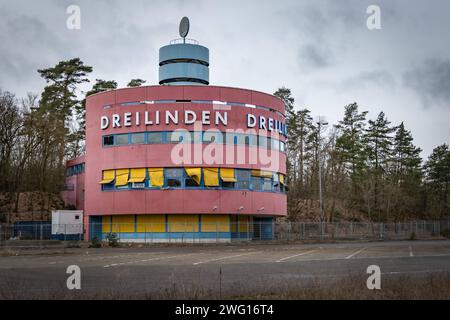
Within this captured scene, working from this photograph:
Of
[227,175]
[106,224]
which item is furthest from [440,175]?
[106,224]

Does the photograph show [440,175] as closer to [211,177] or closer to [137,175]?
[211,177]

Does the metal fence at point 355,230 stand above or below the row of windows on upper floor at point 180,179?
below

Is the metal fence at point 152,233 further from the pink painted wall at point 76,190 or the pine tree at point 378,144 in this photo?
the pine tree at point 378,144

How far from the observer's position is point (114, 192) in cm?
5666

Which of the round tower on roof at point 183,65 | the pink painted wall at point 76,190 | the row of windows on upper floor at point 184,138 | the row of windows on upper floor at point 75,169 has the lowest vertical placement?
the pink painted wall at point 76,190

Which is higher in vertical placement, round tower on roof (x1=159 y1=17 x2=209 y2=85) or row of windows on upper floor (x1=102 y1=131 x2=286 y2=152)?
round tower on roof (x1=159 y1=17 x2=209 y2=85)

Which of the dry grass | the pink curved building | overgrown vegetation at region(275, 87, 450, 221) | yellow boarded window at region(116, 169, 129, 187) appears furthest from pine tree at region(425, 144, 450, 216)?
the dry grass

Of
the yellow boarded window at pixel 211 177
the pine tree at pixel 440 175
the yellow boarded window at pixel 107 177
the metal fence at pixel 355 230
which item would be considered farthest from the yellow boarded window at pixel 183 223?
the pine tree at pixel 440 175

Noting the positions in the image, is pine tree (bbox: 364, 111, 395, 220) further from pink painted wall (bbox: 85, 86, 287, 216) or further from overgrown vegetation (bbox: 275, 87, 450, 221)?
pink painted wall (bbox: 85, 86, 287, 216)

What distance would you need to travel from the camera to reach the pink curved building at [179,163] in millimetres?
55250

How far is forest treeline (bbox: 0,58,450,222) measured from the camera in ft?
227
